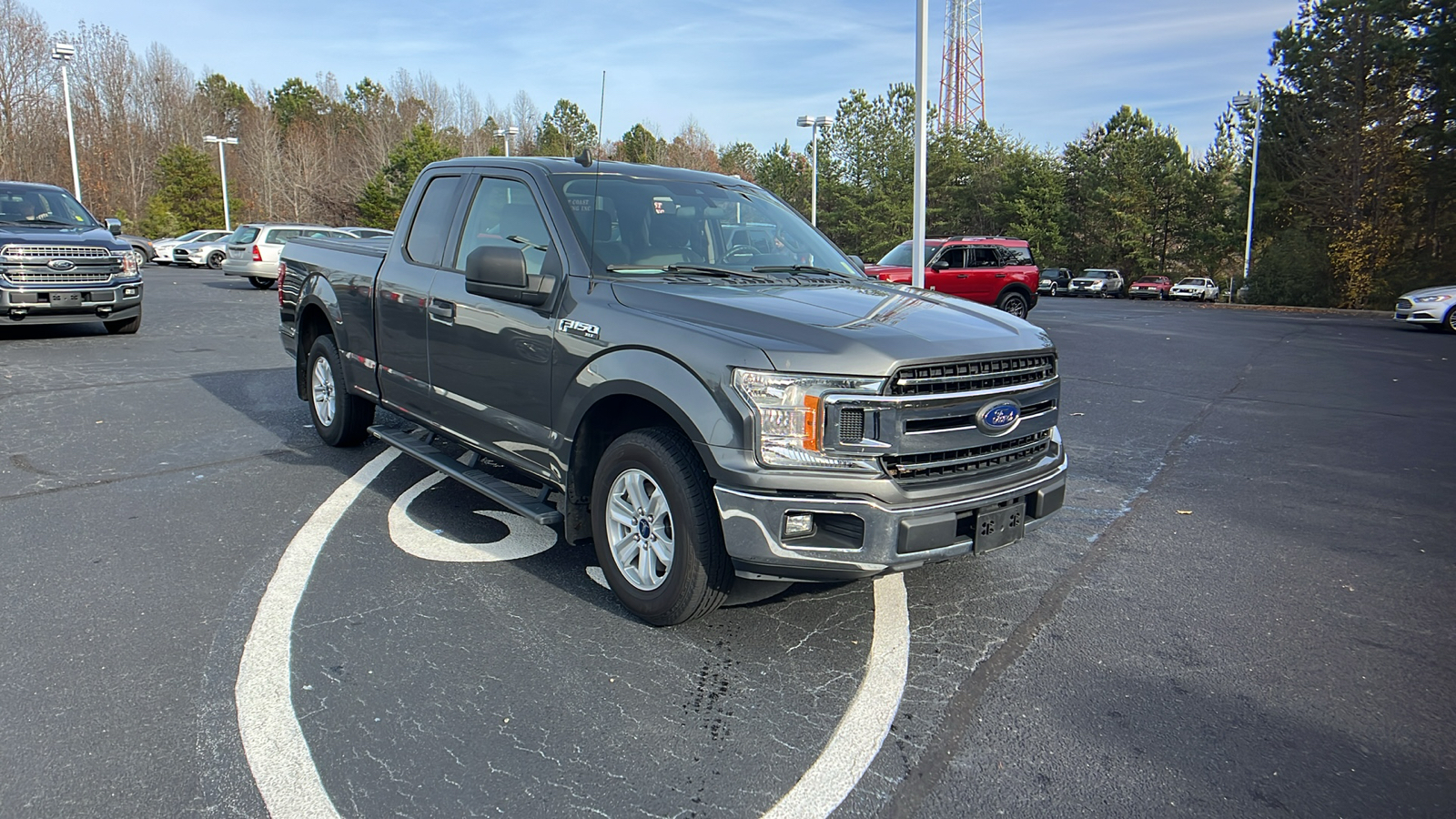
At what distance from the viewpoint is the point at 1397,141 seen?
35219 mm

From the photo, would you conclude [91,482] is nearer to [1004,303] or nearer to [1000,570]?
[1000,570]

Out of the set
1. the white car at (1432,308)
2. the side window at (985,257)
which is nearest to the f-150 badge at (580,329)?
the side window at (985,257)

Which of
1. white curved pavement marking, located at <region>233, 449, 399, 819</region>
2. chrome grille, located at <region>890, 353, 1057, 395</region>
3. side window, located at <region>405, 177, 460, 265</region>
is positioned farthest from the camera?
side window, located at <region>405, 177, 460, 265</region>

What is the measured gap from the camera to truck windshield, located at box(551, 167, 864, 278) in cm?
440

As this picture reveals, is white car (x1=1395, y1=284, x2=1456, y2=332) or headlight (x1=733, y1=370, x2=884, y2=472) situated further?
white car (x1=1395, y1=284, x2=1456, y2=332)

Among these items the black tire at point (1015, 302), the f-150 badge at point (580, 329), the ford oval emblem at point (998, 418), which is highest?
the f-150 badge at point (580, 329)

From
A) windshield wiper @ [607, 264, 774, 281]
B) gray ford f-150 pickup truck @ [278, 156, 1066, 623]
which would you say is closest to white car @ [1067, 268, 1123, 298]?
gray ford f-150 pickup truck @ [278, 156, 1066, 623]

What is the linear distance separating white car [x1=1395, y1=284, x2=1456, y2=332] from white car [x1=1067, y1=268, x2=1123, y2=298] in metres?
25.3

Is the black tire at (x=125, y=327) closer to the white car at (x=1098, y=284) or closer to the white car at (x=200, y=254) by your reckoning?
the white car at (x=200, y=254)

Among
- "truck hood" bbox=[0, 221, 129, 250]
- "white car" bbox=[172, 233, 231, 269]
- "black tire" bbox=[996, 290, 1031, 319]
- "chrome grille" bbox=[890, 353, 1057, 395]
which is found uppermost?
"white car" bbox=[172, 233, 231, 269]

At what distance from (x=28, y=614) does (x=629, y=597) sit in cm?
254

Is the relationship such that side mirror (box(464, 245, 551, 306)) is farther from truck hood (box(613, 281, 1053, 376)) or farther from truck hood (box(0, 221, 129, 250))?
truck hood (box(0, 221, 129, 250))

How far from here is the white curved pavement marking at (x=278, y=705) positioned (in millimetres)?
2676

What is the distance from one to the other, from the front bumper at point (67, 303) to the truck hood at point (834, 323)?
37.1 feet
